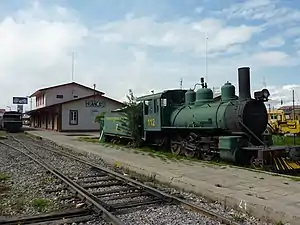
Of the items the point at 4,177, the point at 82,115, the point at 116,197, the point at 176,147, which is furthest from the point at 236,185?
the point at 82,115

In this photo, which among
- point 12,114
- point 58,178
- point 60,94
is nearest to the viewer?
point 58,178

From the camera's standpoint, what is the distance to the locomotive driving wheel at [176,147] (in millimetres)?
15555

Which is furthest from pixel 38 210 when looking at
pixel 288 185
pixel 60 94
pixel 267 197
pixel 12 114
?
pixel 60 94

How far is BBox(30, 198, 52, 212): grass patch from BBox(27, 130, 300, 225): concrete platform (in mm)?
3097

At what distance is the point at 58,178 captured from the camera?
9961 millimetres

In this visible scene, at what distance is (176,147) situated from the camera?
15.9 m

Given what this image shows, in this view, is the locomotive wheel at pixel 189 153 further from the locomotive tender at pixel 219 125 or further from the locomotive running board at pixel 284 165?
the locomotive running board at pixel 284 165

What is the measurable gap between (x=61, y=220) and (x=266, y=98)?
8646mm

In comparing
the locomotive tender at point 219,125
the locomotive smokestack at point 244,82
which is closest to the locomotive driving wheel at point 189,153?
the locomotive tender at point 219,125

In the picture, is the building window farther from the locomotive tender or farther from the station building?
the locomotive tender

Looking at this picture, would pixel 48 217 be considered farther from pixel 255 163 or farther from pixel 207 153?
pixel 207 153

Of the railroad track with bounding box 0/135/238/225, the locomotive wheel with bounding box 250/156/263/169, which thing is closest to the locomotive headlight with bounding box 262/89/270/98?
the locomotive wheel with bounding box 250/156/263/169

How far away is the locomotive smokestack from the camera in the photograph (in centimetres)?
1250

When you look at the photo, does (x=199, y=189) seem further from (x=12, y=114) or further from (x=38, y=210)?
(x=12, y=114)
